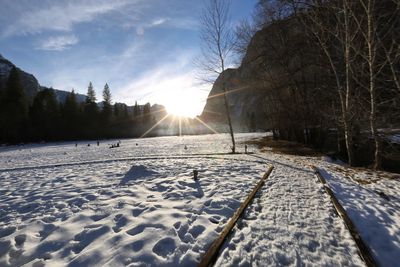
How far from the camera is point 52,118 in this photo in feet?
216

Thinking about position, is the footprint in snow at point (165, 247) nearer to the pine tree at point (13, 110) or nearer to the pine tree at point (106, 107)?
the pine tree at point (13, 110)

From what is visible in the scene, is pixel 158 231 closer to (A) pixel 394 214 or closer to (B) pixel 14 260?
(B) pixel 14 260

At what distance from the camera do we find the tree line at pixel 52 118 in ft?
193

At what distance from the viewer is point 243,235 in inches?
177

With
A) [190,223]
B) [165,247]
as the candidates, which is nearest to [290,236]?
[190,223]

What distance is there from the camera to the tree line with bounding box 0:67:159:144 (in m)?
58.9

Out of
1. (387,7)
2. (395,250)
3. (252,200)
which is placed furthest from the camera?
(387,7)

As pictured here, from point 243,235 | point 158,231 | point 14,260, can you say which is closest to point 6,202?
point 14,260

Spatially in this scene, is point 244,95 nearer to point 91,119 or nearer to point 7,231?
point 91,119

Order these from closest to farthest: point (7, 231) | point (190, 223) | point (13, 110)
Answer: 1. point (7, 231)
2. point (190, 223)
3. point (13, 110)

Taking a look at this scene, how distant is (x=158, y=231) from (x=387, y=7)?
798 inches

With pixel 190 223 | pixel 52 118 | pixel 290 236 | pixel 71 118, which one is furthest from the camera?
pixel 71 118

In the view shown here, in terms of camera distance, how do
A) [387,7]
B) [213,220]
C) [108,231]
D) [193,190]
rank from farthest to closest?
[387,7]
[193,190]
[213,220]
[108,231]

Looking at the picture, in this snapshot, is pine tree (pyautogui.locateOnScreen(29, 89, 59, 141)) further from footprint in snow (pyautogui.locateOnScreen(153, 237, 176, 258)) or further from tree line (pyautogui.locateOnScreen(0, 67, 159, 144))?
footprint in snow (pyautogui.locateOnScreen(153, 237, 176, 258))
